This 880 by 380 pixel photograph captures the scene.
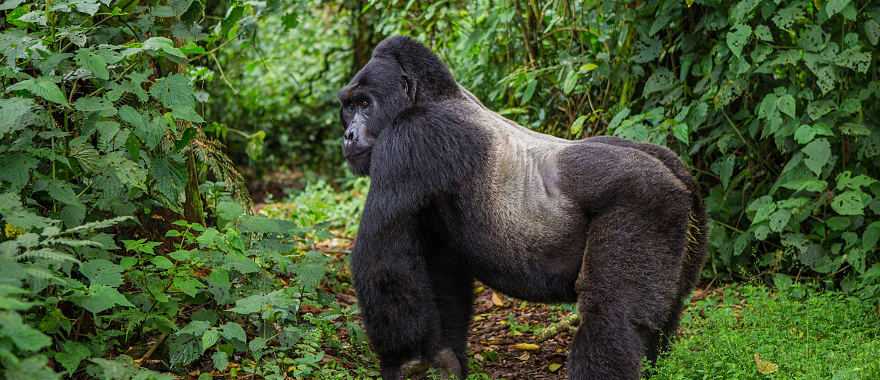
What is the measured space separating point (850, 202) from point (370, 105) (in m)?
2.71

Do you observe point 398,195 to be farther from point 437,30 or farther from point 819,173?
point 437,30

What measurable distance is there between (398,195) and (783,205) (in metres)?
2.51

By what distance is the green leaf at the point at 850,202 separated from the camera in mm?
4680

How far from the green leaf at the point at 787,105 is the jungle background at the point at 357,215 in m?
0.01

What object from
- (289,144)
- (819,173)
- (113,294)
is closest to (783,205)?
(819,173)

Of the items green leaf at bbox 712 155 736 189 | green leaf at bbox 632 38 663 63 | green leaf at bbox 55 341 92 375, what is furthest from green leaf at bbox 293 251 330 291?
green leaf at bbox 712 155 736 189

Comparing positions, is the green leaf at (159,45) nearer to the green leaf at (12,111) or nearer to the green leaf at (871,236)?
the green leaf at (12,111)

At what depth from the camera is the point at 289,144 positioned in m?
10.7

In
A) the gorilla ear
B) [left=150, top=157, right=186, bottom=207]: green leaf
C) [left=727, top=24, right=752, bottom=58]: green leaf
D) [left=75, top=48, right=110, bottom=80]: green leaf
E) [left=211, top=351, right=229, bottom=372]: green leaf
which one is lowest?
[left=211, top=351, right=229, bottom=372]: green leaf

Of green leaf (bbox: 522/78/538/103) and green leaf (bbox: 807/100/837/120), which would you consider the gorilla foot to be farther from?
green leaf (bbox: 807/100/837/120)

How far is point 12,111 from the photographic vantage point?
3057mm

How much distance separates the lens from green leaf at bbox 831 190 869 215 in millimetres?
4680

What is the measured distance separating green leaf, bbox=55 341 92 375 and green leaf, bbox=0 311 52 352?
76 centimetres

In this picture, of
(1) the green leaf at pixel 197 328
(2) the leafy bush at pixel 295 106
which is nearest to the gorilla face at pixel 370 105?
(1) the green leaf at pixel 197 328
